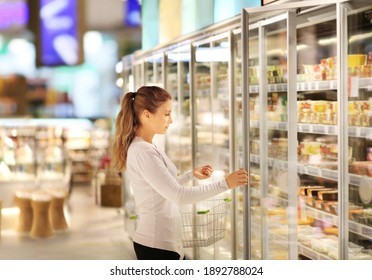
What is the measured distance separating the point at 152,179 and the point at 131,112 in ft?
1.23

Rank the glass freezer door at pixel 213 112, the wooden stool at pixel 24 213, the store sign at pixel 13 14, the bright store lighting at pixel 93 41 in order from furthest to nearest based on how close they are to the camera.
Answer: the store sign at pixel 13 14, the bright store lighting at pixel 93 41, the wooden stool at pixel 24 213, the glass freezer door at pixel 213 112

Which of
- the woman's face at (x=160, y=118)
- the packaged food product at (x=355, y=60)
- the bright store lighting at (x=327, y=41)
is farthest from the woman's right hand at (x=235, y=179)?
the bright store lighting at (x=327, y=41)

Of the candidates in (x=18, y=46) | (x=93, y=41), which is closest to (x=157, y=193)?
(x=93, y=41)

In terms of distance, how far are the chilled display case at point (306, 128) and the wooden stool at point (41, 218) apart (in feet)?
14.1

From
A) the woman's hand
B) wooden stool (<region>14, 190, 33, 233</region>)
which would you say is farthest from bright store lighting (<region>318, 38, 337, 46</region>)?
wooden stool (<region>14, 190, 33, 233</region>)

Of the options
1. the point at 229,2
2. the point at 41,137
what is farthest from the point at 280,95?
the point at 41,137

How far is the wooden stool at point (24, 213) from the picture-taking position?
28.9 ft

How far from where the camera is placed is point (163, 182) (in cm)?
332

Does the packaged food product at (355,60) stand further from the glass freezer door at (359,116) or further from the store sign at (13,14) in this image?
the store sign at (13,14)

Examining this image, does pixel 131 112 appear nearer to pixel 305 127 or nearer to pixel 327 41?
pixel 305 127

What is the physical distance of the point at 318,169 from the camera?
4094 mm

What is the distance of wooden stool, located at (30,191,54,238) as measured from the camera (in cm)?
848

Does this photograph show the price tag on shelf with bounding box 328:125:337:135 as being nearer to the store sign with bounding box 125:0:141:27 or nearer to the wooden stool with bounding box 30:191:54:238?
the wooden stool with bounding box 30:191:54:238
